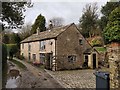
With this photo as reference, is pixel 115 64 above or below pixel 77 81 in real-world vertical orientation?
above

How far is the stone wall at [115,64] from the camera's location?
9.67m

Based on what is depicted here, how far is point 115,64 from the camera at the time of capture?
389 inches

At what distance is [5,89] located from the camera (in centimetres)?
1373

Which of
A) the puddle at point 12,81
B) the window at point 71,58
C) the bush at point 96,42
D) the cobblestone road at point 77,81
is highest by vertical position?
the bush at point 96,42

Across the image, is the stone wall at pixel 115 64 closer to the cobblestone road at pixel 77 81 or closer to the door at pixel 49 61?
the cobblestone road at pixel 77 81

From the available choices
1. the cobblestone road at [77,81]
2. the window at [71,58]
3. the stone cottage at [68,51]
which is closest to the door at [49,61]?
the stone cottage at [68,51]

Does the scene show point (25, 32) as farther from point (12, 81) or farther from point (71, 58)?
point (12, 81)

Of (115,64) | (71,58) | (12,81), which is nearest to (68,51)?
(71,58)

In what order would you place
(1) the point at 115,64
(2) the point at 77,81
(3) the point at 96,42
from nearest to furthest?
(1) the point at 115,64 → (2) the point at 77,81 → (3) the point at 96,42

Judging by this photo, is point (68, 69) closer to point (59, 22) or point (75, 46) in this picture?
point (75, 46)

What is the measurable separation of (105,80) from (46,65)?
22905 millimetres

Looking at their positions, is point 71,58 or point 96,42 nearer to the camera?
point 71,58

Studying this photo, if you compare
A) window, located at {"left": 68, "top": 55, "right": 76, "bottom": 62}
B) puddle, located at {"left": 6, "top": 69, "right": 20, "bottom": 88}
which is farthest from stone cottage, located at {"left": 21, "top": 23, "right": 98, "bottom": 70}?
puddle, located at {"left": 6, "top": 69, "right": 20, "bottom": 88}

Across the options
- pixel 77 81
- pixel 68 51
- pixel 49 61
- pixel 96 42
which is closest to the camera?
pixel 77 81
